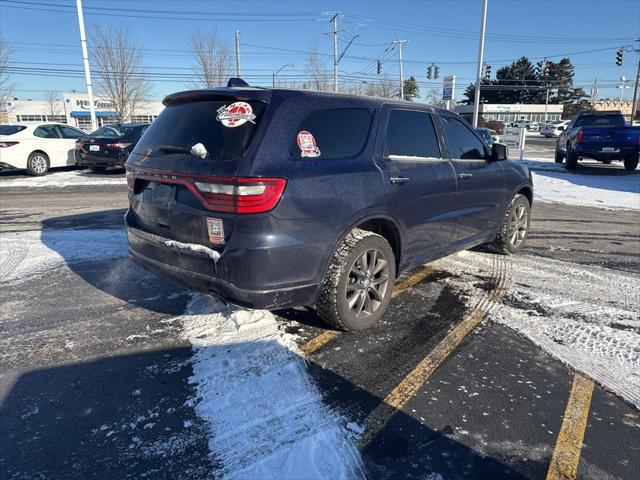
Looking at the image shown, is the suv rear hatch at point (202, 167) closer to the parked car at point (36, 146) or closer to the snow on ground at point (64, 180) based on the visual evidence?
the snow on ground at point (64, 180)

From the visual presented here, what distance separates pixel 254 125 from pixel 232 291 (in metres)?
1.10

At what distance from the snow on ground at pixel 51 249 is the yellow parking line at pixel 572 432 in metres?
4.89

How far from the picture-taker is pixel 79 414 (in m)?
2.56

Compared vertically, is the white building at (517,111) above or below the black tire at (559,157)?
above

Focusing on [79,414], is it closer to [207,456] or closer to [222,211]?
[207,456]

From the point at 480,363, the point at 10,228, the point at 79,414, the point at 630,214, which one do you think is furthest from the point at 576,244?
the point at 10,228

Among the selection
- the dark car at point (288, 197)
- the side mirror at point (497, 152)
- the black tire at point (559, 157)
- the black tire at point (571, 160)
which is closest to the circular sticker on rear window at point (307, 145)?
the dark car at point (288, 197)

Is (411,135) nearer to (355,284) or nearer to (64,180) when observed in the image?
(355,284)

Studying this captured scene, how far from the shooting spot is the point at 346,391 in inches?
110

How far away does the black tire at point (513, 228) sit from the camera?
5516 millimetres

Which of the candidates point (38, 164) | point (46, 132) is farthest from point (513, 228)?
point (46, 132)

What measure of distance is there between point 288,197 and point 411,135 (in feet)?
5.37

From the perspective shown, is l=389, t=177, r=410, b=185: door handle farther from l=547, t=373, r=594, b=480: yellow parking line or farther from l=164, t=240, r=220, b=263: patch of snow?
l=547, t=373, r=594, b=480: yellow parking line

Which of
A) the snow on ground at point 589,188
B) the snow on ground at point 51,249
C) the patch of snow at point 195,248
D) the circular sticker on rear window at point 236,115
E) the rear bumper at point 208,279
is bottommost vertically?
the snow on ground at point 51,249
